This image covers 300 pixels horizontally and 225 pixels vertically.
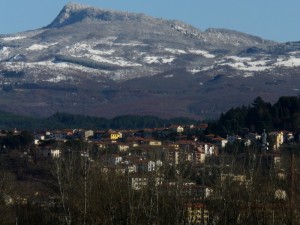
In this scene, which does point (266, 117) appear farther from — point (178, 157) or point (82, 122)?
point (82, 122)

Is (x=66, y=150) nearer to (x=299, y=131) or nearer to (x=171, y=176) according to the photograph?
(x=299, y=131)

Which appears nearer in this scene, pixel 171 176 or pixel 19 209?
pixel 19 209

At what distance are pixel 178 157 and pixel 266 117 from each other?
36330mm

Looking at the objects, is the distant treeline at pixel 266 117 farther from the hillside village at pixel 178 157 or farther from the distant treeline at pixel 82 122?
the distant treeline at pixel 82 122

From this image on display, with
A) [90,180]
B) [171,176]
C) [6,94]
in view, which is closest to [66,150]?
[171,176]

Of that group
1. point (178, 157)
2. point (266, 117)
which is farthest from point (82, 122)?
point (178, 157)

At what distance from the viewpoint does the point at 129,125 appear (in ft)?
415

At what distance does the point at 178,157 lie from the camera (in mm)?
43938

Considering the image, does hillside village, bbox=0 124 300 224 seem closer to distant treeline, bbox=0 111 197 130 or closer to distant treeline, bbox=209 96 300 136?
distant treeline, bbox=209 96 300 136

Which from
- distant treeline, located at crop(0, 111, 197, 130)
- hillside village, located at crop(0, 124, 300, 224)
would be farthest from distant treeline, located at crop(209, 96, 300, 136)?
distant treeline, located at crop(0, 111, 197, 130)

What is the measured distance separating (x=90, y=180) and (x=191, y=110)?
483 feet

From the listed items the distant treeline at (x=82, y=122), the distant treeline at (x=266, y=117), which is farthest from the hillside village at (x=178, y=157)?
the distant treeline at (x=82, y=122)

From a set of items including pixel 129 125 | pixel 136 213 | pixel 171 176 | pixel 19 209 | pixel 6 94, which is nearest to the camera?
pixel 136 213

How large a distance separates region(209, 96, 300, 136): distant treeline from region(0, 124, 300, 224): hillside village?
54.9 inches
